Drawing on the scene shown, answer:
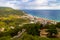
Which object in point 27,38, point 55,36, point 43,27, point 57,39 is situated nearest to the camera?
point 27,38

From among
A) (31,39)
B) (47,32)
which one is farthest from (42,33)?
(31,39)

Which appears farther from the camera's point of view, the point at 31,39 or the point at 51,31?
the point at 51,31

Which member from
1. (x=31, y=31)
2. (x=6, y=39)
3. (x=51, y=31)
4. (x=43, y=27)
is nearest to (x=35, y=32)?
(x=31, y=31)

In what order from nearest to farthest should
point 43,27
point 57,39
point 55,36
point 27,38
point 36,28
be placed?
1. point 27,38
2. point 57,39
3. point 55,36
4. point 36,28
5. point 43,27

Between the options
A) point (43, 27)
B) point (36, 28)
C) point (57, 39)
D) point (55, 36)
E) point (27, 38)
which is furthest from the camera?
point (43, 27)

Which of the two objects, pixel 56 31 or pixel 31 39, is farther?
pixel 56 31

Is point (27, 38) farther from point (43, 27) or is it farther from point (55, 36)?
point (43, 27)

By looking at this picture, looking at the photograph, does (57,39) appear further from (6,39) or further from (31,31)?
(6,39)
